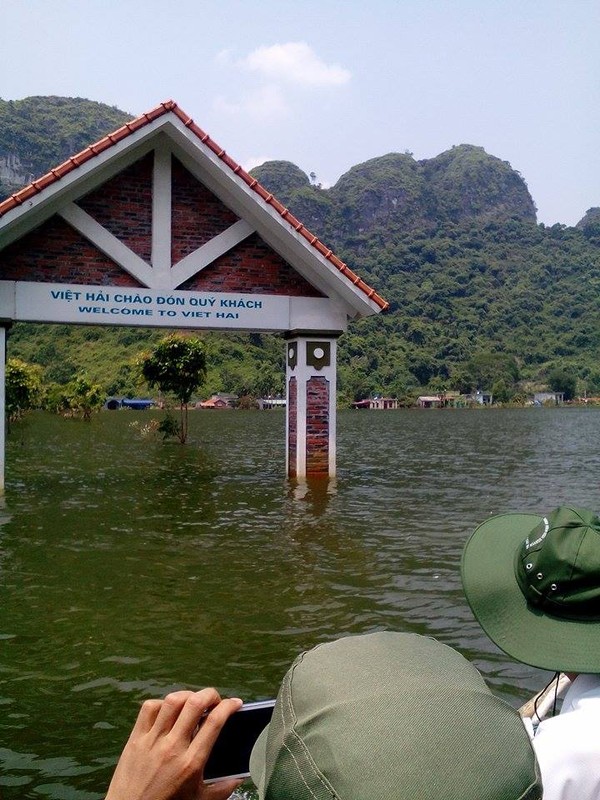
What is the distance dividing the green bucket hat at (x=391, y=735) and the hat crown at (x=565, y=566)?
0.62m

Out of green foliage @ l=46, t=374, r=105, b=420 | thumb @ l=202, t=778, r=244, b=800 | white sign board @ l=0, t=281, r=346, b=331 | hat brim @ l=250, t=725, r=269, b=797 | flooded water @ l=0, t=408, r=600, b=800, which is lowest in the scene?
flooded water @ l=0, t=408, r=600, b=800

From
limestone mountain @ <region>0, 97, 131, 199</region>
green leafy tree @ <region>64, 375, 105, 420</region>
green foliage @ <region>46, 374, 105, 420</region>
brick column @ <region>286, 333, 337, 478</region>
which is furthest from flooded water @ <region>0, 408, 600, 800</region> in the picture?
limestone mountain @ <region>0, 97, 131, 199</region>

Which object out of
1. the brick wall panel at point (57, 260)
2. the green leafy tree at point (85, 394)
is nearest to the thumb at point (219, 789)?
the brick wall panel at point (57, 260)

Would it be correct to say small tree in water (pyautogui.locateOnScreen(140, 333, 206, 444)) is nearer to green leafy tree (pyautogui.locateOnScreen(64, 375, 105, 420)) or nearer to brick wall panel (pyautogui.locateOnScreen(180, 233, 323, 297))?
brick wall panel (pyautogui.locateOnScreen(180, 233, 323, 297))

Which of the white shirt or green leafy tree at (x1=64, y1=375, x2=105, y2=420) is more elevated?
green leafy tree at (x1=64, y1=375, x2=105, y2=420)

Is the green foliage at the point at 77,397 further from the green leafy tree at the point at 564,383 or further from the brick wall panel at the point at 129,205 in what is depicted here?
the green leafy tree at the point at 564,383

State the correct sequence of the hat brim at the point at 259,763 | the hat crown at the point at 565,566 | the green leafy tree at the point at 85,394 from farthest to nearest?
1. the green leafy tree at the point at 85,394
2. the hat crown at the point at 565,566
3. the hat brim at the point at 259,763

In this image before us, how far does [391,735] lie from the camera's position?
110cm

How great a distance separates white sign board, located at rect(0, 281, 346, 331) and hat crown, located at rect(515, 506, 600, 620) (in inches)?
431

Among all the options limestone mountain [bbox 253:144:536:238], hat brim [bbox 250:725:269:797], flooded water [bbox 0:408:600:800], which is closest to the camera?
hat brim [bbox 250:725:269:797]

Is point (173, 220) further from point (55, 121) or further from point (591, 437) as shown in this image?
point (55, 121)

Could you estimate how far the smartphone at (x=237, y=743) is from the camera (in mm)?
1513

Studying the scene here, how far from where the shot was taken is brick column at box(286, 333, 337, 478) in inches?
525

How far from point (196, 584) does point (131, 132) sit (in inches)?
297
